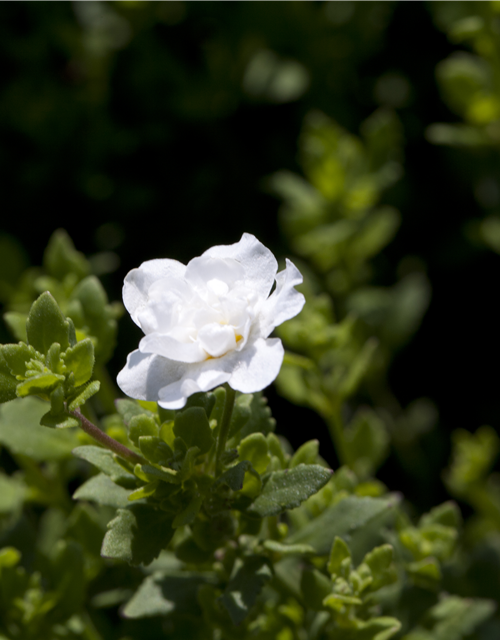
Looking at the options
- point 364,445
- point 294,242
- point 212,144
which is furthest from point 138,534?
point 212,144

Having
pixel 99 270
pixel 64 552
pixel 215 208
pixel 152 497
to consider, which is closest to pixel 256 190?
pixel 215 208

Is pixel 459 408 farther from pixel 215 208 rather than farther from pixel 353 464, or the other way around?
pixel 215 208

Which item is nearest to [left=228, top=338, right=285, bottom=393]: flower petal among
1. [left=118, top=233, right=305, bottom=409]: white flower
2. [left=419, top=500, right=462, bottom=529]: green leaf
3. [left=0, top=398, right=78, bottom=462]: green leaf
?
[left=118, top=233, right=305, bottom=409]: white flower

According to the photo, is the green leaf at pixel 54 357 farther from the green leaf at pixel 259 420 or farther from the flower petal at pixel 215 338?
the green leaf at pixel 259 420

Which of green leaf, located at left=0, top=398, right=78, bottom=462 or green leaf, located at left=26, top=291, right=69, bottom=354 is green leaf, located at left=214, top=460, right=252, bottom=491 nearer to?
green leaf, located at left=26, top=291, right=69, bottom=354

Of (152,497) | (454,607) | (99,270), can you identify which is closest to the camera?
(152,497)

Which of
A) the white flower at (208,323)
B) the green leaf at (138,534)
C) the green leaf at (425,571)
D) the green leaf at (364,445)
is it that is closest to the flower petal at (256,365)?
the white flower at (208,323)

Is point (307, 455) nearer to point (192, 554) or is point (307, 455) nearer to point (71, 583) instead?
point (192, 554)
